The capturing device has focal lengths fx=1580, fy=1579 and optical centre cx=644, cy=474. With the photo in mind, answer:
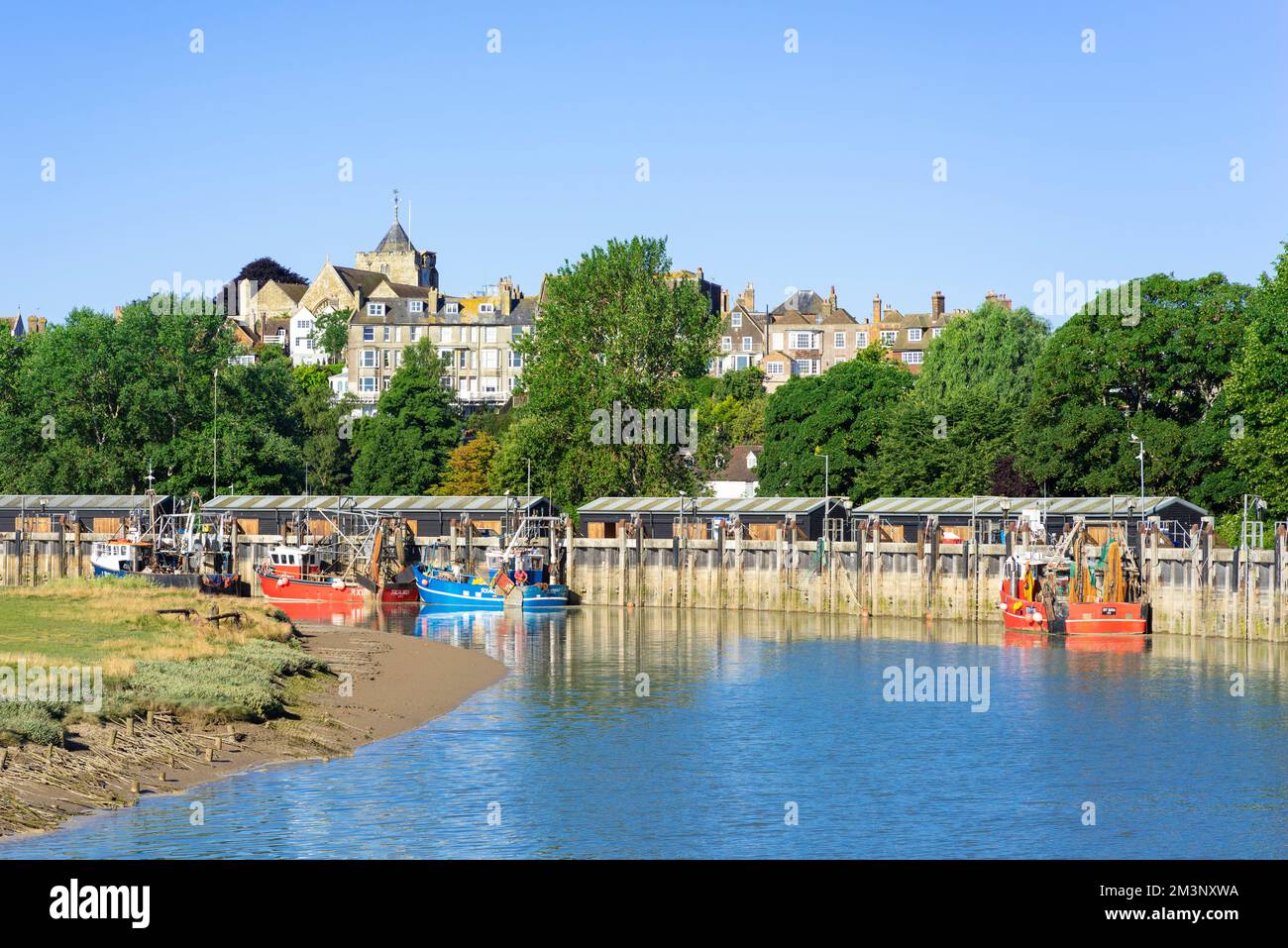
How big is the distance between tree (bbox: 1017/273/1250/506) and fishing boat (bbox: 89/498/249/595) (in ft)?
182

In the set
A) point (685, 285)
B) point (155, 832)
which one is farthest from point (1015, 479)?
point (155, 832)

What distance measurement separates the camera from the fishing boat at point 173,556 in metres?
104

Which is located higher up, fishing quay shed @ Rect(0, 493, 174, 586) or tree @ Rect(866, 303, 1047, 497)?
tree @ Rect(866, 303, 1047, 497)

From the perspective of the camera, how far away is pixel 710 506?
11100 centimetres

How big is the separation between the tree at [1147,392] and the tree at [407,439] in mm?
63720

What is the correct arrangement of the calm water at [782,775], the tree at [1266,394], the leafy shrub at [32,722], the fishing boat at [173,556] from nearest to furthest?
the calm water at [782,775]
the leafy shrub at [32,722]
the tree at [1266,394]
the fishing boat at [173,556]

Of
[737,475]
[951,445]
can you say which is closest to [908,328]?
[737,475]

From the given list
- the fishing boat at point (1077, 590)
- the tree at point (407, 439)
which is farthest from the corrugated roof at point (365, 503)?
the fishing boat at point (1077, 590)

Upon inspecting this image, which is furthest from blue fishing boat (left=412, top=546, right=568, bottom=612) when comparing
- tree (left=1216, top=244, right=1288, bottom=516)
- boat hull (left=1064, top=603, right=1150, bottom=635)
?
tree (left=1216, top=244, right=1288, bottom=516)

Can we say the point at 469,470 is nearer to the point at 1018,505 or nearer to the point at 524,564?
the point at 524,564

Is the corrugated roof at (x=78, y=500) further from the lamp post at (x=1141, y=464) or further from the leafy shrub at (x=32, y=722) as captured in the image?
the leafy shrub at (x=32, y=722)

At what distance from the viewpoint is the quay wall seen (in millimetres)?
79312

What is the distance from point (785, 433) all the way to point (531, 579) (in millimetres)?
34473

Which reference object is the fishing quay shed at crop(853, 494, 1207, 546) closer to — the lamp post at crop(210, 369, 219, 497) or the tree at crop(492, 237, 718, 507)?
the tree at crop(492, 237, 718, 507)
